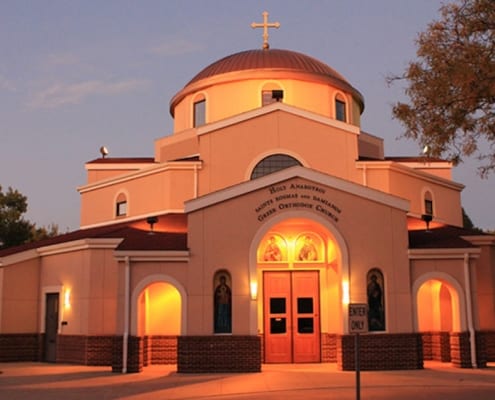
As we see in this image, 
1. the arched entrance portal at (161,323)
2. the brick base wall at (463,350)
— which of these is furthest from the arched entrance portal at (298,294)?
the brick base wall at (463,350)

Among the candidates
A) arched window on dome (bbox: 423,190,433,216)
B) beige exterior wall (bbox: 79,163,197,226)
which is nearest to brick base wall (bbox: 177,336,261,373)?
beige exterior wall (bbox: 79,163,197,226)

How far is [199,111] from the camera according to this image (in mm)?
30156

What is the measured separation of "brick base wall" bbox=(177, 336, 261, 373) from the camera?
63.0 ft

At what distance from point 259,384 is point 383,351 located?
177 inches

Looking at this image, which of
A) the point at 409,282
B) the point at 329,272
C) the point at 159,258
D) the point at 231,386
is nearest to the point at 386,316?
the point at 409,282

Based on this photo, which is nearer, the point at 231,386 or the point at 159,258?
the point at 231,386

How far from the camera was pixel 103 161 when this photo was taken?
101 feet

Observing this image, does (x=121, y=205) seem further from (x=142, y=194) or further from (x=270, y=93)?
(x=270, y=93)

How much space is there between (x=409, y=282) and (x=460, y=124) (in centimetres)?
663

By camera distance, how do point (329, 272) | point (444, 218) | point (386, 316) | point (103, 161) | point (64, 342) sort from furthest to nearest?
point (103, 161) < point (444, 218) < point (64, 342) < point (329, 272) < point (386, 316)

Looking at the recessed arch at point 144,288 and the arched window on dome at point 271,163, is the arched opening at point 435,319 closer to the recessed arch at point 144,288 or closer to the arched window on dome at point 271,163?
the arched window on dome at point 271,163

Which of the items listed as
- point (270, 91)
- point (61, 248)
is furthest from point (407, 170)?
point (61, 248)

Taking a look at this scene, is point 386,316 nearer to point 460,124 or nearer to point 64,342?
point 460,124

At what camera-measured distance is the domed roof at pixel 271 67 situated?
29.7 m
